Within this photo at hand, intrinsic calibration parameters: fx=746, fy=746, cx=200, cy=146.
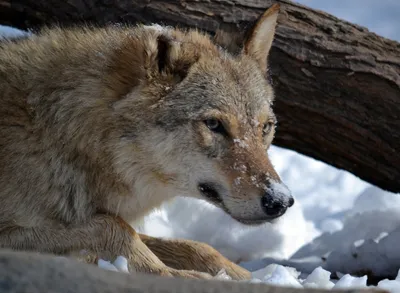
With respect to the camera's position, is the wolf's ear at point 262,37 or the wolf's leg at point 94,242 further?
the wolf's ear at point 262,37

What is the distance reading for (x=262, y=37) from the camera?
15.4 feet

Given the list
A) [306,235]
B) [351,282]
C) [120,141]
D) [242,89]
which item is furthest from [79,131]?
[306,235]

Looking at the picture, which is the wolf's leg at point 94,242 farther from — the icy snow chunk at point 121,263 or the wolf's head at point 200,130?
the wolf's head at point 200,130

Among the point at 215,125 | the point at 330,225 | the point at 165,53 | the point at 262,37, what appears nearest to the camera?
the point at 215,125

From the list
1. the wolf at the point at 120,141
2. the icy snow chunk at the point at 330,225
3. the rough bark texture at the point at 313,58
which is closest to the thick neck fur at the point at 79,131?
the wolf at the point at 120,141

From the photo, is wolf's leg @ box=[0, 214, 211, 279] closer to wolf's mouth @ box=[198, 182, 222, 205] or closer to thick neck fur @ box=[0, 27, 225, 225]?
thick neck fur @ box=[0, 27, 225, 225]

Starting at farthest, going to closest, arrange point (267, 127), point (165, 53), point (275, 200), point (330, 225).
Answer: point (330, 225)
point (267, 127)
point (165, 53)
point (275, 200)

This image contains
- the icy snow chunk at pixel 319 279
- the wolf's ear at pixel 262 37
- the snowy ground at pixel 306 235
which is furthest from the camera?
the snowy ground at pixel 306 235

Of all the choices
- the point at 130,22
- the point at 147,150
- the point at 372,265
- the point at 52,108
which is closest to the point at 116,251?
the point at 147,150

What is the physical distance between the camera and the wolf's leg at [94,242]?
3899 mm

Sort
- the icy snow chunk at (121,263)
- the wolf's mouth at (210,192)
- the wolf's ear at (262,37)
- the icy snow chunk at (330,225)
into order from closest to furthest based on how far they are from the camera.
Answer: the icy snow chunk at (121,263) → the wolf's mouth at (210,192) → the wolf's ear at (262,37) → the icy snow chunk at (330,225)

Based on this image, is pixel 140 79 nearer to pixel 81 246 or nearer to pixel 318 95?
pixel 81 246

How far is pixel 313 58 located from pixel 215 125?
1560 millimetres

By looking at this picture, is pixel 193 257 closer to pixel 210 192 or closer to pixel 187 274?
pixel 187 274
